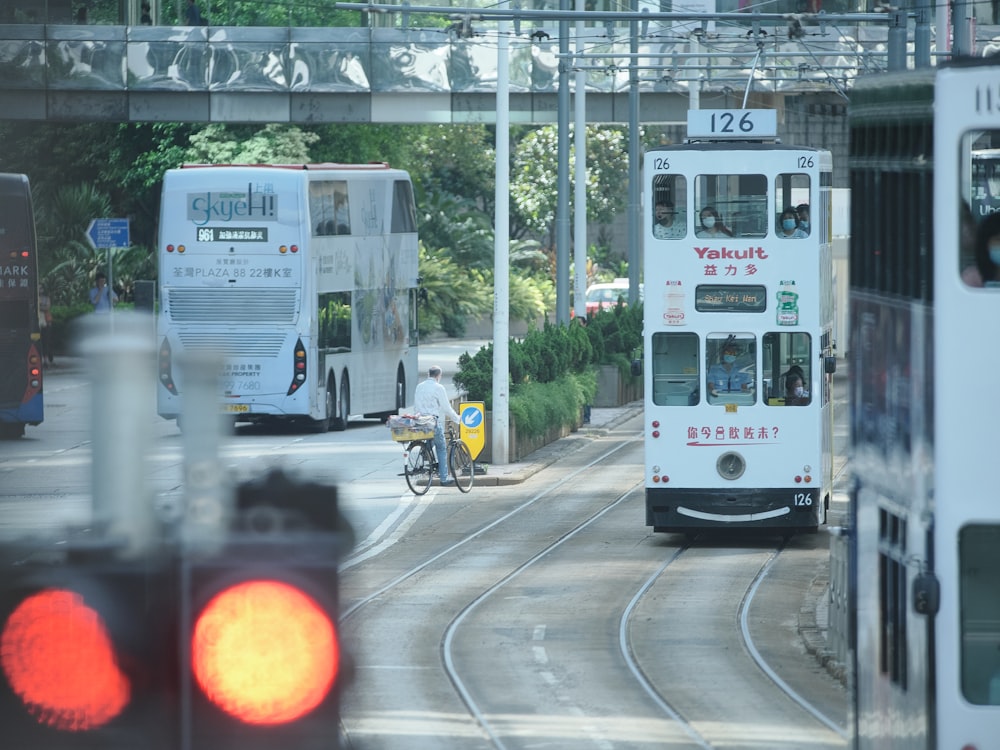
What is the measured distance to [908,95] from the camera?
6969mm

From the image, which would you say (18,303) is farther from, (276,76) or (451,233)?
(451,233)

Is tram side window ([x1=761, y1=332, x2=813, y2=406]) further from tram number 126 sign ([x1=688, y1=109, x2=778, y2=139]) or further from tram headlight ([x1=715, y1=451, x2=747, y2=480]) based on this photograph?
tram number 126 sign ([x1=688, y1=109, x2=778, y2=139])

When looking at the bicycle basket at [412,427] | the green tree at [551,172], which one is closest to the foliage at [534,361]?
the bicycle basket at [412,427]

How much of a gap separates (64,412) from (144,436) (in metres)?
33.1

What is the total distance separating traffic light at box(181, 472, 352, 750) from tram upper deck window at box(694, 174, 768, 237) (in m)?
17.7

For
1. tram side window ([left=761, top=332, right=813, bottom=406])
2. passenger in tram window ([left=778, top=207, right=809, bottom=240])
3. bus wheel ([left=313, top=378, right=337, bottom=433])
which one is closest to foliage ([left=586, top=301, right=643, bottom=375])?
bus wheel ([left=313, top=378, right=337, bottom=433])

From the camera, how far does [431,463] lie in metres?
25.1

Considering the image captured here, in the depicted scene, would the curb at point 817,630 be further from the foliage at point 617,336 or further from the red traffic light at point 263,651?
the foliage at point 617,336

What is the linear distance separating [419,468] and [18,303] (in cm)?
795

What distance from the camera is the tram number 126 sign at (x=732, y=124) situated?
2077 cm

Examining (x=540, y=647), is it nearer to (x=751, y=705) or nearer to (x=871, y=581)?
(x=751, y=705)

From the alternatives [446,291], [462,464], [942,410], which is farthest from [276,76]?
[942,410]

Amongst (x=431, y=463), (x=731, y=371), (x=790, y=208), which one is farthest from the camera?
(x=431, y=463)

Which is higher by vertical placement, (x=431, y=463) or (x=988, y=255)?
(x=988, y=255)
